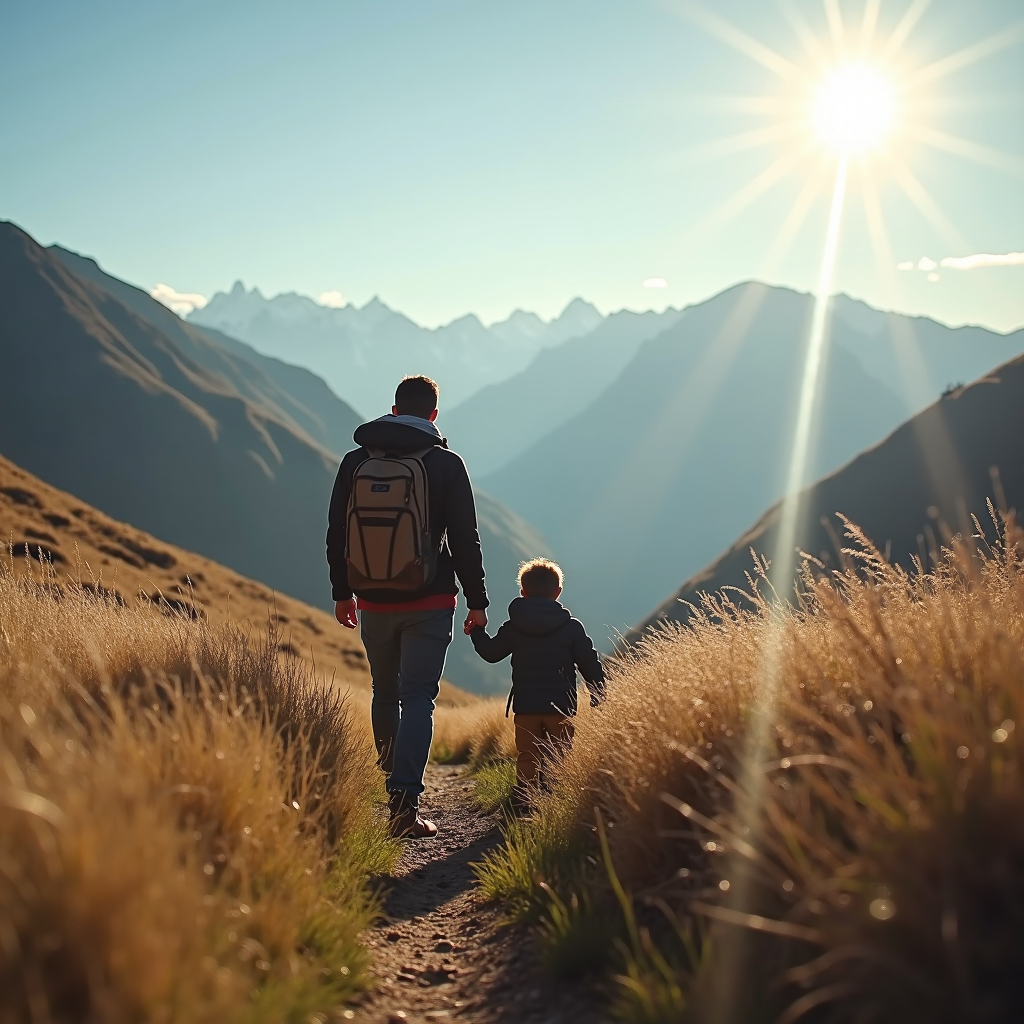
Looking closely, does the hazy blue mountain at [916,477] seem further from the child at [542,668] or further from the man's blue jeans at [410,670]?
the man's blue jeans at [410,670]

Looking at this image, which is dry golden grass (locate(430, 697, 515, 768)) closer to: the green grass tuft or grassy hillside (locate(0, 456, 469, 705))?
the green grass tuft

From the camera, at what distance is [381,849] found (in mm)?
4707

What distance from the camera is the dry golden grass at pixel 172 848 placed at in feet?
6.64

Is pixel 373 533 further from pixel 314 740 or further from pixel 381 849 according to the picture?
pixel 381 849

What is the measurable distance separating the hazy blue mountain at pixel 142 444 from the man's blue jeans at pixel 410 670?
134 meters

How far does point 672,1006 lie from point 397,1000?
1346 mm

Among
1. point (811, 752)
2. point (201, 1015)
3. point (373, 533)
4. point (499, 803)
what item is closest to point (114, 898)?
point (201, 1015)

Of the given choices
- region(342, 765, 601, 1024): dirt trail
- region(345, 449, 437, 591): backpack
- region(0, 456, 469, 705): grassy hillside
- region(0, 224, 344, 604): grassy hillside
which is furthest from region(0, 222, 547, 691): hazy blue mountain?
region(342, 765, 601, 1024): dirt trail

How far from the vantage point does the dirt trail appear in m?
3.12

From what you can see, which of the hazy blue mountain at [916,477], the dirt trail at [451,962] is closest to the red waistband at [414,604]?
the dirt trail at [451,962]

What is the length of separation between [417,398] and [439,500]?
2.86 ft

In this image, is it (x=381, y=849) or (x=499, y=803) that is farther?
(x=499, y=803)

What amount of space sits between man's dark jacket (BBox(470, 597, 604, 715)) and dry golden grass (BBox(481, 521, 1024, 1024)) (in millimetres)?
2028

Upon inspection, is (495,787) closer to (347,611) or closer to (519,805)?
(519,805)
